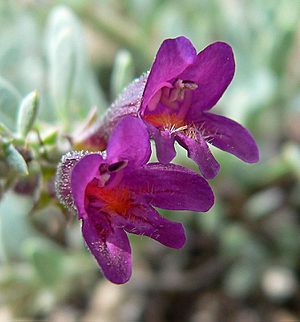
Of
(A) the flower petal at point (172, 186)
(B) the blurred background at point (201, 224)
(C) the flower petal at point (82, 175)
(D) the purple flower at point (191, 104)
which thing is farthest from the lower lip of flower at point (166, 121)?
(B) the blurred background at point (201, 224)

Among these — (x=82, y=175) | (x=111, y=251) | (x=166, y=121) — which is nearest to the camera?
Answer: (x=82, y=175)

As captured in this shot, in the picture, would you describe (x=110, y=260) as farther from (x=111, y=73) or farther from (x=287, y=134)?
(x=111, y=73)

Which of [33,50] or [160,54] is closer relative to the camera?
[160,54]

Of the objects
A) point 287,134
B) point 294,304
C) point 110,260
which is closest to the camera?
point 110,260

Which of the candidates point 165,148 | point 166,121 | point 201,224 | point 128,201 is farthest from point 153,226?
point 201,224

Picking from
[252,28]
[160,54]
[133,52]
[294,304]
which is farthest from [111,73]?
[160,54]

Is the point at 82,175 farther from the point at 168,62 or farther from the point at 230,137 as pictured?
the point at 230,137
